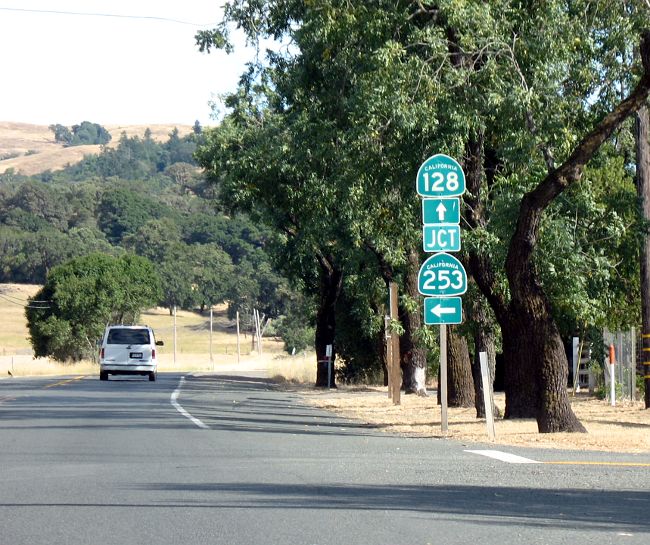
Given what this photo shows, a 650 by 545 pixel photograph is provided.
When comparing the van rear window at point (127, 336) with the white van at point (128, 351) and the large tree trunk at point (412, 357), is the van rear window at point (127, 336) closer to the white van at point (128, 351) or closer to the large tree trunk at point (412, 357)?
the white van at point (128, 351)

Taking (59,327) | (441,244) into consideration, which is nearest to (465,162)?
(441,244)

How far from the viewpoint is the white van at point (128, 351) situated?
44000 mm

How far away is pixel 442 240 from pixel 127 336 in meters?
25.7

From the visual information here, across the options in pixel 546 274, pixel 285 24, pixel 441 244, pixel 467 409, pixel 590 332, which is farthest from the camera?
pixel 590 332

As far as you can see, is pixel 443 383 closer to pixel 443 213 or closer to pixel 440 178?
pixel 443 213

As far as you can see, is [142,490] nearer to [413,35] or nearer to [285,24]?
[413,35]

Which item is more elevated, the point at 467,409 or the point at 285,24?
the point at 285,24

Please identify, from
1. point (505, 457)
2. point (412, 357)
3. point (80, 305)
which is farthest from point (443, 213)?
point (80, 305)

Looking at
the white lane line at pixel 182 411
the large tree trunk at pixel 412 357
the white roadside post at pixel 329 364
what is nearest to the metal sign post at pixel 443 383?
the white lane line at pixel 182 411

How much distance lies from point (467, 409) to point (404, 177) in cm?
768

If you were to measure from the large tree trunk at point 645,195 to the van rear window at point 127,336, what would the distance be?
21906 millimetres

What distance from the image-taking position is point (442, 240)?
789 inches

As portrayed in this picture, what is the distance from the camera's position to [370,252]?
1415 inches

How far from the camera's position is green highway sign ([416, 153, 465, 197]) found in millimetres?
19531
